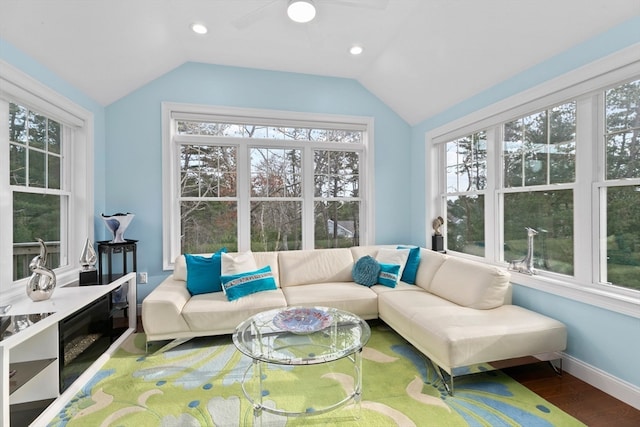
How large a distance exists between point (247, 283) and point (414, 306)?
157 cm

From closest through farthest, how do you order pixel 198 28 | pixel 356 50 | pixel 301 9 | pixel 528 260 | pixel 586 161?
pixel 586 161
pixel 301 9
pixel 528 260
pixel 198 28
pixel 356 50

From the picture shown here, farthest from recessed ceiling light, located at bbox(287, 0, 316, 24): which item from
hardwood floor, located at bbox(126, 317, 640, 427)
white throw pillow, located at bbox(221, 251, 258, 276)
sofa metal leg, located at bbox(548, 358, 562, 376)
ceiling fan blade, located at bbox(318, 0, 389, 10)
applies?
sofa metal leg, located at bbox(548, 358, 562, 376)

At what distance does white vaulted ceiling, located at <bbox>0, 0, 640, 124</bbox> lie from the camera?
2.16 m

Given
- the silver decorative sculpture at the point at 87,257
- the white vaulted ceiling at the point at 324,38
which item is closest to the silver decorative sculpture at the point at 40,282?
the silver decorative sculpture at the point at 87,257

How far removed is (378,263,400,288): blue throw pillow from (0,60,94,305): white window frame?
307 cm

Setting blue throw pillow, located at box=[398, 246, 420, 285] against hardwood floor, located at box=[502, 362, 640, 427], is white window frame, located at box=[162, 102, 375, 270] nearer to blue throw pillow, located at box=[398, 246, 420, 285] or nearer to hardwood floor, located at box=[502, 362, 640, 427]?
blue throw pillow, located at box=[398, 246, 420, 285]

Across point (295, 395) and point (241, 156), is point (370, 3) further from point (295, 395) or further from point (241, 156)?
point (295, 395)

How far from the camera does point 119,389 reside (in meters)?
2.09

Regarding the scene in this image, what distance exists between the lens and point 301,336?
225 centimetres

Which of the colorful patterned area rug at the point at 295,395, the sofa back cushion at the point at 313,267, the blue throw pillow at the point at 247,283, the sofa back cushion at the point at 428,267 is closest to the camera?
the colorful patterned area rug at the point at 295,395

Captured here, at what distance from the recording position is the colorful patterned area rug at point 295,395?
5.84 ft

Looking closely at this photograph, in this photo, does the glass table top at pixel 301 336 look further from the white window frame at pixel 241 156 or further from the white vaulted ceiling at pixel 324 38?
the white vaulted ceiling at pixel 324 38

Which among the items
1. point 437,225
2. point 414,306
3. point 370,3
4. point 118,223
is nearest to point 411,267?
point 437,225

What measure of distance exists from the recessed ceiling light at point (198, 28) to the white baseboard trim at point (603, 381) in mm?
4199
